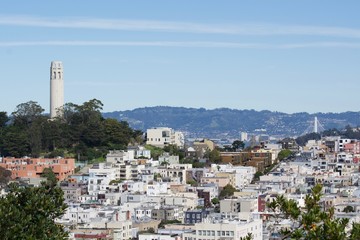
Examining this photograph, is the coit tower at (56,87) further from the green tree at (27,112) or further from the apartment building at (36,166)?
the apartment building at (36,166)

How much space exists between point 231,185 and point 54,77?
42.7 ft

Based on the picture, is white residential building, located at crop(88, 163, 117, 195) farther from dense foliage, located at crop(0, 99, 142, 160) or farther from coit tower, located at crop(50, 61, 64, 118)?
coit tower, located at crop(50, 61, 64, 118)

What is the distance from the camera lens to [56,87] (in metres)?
52.0

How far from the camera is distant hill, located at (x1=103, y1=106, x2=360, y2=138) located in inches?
6127

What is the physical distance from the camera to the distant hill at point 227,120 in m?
156

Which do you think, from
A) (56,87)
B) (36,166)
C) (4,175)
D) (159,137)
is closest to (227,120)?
(159,137)

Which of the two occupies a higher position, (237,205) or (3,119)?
(3,119)


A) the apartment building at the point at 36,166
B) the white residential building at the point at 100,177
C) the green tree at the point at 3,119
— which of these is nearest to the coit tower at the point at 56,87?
the green tree at the point at 3,119

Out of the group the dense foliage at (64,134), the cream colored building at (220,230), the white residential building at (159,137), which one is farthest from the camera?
the white residential building at (159,137)

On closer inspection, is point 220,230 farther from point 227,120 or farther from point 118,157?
point 227,120

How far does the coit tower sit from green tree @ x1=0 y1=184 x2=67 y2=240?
122 ft

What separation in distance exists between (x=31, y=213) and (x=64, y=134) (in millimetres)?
32085

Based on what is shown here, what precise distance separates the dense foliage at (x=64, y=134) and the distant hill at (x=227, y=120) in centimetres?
10334

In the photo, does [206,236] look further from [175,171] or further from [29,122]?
[29,122]
